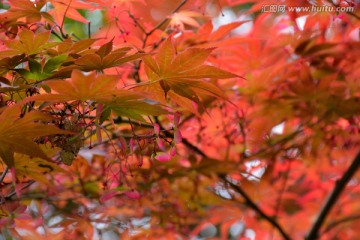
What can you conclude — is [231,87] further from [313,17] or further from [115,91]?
[115,91]

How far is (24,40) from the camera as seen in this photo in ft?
2.20

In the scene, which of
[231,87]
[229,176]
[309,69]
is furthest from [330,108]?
[229,176]

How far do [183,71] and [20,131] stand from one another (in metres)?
0.22

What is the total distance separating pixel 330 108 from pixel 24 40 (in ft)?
2.44

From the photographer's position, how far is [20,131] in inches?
23.7

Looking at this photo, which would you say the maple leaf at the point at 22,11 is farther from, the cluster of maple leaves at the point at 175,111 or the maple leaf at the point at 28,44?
the maple leaf at the point at 28,44

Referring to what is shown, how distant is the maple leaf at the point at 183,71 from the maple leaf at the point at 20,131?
16cm

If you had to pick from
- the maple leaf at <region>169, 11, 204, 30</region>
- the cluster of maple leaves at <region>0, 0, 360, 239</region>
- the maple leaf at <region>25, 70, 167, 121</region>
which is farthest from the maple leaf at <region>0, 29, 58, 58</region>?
the maple leaf at <region>169, 11, 204, 30</region>

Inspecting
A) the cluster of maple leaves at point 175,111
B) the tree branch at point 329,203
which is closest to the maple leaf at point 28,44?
the cluster of maple leaves at point 175,111

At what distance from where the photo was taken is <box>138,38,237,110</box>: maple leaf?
0.64 meters

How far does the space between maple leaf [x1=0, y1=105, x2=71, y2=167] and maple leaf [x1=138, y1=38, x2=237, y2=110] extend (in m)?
0.16
